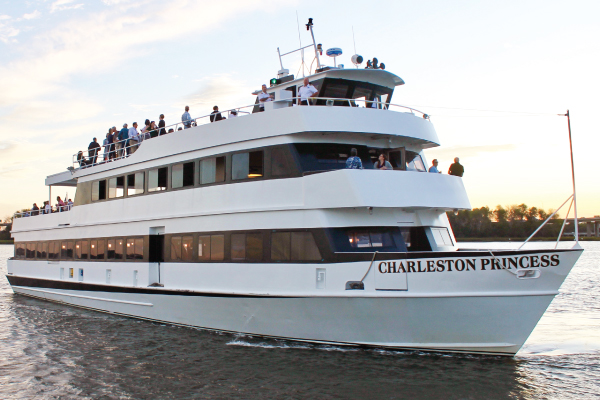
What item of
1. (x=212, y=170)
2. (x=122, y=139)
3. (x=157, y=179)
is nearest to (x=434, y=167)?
(x=212, y=170)

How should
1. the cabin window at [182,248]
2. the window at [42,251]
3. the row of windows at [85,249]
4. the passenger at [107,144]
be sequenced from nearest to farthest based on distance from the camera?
the cabin window at [182,248] → the row of windows at [85,249] → the passenger at [107,144] → the window at [42,251]

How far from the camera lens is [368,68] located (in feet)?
40.1

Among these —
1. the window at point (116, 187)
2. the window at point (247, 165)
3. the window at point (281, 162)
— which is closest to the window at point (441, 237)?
the window at point (281, 162)

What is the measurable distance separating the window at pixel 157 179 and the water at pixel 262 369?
11.9 feet

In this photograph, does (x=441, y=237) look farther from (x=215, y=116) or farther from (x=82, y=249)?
(x=82, y=249)

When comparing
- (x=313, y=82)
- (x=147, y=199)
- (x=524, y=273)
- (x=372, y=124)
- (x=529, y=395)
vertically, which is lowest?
(x=529, y=395)

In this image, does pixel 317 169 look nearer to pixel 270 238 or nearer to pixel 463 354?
pixel 270 238

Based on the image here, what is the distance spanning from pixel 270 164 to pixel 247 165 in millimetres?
705

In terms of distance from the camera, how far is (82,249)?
53.8ft

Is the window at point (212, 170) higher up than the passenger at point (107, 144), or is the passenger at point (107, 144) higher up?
the passenger at point (107, 144)

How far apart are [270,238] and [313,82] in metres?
3.90

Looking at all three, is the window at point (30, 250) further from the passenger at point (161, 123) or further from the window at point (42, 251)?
the passenger at point (161, 123)

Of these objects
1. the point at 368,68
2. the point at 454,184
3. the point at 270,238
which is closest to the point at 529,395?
the point at 454,184

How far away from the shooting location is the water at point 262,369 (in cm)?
827
